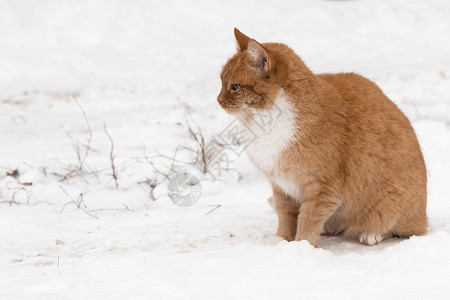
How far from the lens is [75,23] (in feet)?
24.0

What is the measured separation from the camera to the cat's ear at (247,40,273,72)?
2.93 meters

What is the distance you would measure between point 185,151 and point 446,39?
4.15 meters

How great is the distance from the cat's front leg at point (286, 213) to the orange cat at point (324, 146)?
8cm

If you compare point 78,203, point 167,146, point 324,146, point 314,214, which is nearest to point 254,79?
point 324,146

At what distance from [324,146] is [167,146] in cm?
211

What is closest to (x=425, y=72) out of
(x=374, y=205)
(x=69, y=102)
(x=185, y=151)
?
(x=185, y=151)

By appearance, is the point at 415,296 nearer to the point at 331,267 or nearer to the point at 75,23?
the point at 331,267

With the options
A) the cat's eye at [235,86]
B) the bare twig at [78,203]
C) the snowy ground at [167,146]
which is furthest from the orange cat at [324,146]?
the bare twig at [78,203]

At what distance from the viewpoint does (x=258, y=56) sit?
9.78ft

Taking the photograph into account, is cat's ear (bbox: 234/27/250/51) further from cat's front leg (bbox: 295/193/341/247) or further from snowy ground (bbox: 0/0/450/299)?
snowy ground (bbox: 0/0/450/299)

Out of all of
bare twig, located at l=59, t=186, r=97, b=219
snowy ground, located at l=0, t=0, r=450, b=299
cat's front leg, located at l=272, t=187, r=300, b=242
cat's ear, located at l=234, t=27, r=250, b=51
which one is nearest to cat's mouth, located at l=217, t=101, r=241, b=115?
cat's ear, located at l=234, t=27, r=250, b=51

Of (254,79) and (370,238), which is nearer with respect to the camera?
(254,79)

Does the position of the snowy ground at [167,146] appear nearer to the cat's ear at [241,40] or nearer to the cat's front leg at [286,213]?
the cat's front leg at [286,213]

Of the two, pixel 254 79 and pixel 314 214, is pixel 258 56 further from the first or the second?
pixel 314 214
